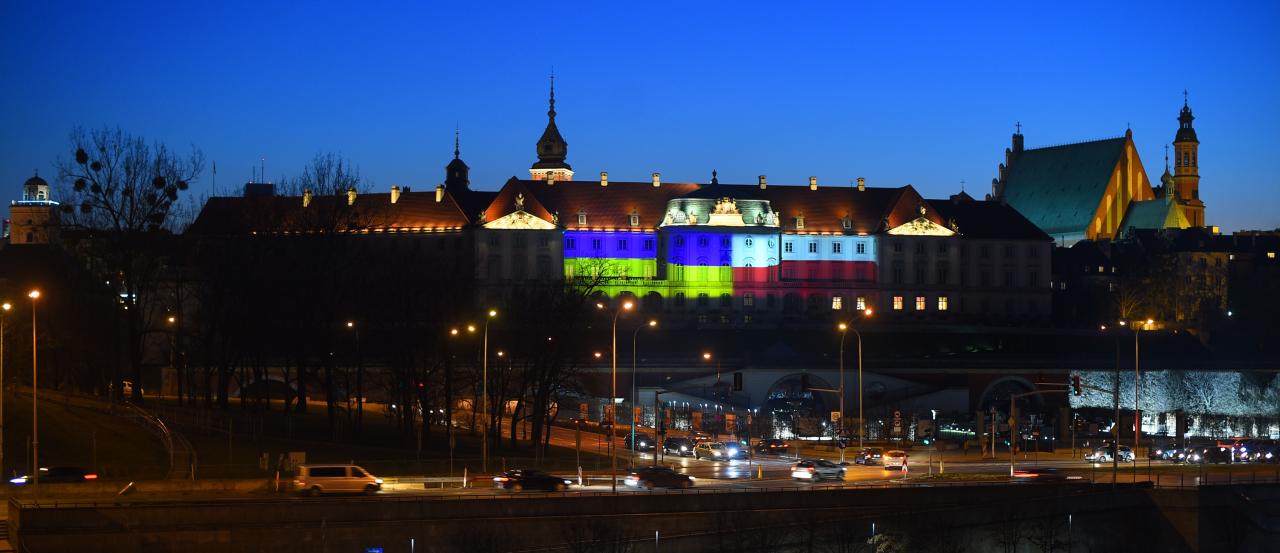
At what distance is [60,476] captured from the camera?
50812 millimetres

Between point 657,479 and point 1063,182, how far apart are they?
14827 cm

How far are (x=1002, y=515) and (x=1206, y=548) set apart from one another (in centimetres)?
1023

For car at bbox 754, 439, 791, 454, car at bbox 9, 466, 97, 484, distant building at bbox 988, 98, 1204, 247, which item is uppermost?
distant building at bbox 988, 98, 1204, 247

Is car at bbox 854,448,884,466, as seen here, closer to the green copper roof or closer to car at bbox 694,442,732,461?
car at bbox 694,442,732,461

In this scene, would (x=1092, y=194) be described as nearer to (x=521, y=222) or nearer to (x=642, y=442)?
(x=521, y=222)

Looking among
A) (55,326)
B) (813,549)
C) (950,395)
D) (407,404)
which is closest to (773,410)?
(950,395)

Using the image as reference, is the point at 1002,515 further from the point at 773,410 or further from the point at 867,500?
the point at 773,410

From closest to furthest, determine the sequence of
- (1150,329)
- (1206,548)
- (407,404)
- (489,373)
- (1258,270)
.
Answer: (1206,548)
(407,404)
(489,373)
(1150,329)
(1258,270)

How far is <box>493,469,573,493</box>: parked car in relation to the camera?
52031 millimetres

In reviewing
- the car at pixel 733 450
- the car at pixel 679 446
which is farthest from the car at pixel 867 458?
the car at pixel 679 446

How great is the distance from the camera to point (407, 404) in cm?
7031

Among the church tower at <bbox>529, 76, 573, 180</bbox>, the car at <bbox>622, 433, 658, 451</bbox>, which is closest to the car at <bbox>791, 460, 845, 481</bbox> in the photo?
the car at <bbox>622, 433, 658, 451</bbox>

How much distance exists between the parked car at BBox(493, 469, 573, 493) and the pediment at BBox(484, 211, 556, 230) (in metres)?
92.1

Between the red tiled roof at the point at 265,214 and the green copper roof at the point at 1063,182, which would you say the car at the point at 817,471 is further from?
the green copper roof at the point at 1063,182
